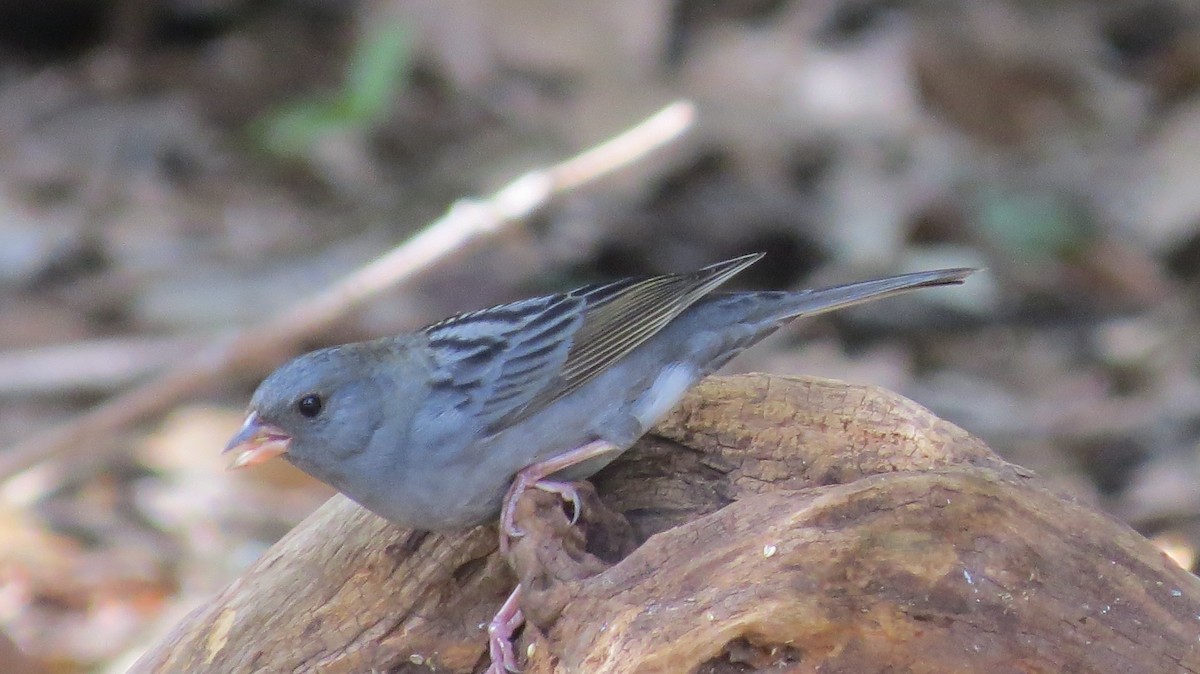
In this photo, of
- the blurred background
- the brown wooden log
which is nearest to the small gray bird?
the brown wooden log

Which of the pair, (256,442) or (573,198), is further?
(573,198)

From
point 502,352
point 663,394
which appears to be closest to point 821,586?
point 663,394

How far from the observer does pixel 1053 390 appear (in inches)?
226

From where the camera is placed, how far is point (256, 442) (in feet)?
10.6

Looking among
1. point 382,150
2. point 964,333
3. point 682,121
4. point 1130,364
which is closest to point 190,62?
point 382,150

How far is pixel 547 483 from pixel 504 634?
1.24 ft

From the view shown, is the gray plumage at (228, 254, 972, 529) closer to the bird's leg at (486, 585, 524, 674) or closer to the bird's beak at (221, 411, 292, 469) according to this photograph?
the bird's beak at (221, 411, 292, 469)

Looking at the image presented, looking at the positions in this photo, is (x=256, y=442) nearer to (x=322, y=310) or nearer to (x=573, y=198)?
(x=322, y=310)

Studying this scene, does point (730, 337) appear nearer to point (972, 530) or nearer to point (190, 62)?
point (972, 530)

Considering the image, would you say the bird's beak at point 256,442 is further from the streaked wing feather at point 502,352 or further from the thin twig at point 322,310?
the thin twig at point 322,310

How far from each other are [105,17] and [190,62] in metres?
0.67

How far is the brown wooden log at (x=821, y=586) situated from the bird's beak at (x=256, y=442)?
41cm

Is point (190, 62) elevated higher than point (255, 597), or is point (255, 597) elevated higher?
point (190, 62)

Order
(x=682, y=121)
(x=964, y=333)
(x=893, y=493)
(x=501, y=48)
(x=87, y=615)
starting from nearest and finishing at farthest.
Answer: (x=893, y=493) < (x=87, y=615) < (x=682, y=121) < (x=964, y=333) < (x=501, y=48)
